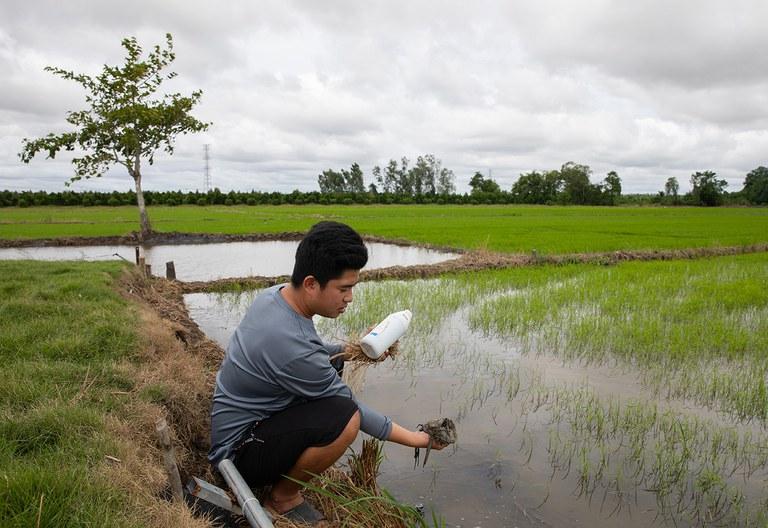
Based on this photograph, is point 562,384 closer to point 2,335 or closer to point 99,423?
point 99,423

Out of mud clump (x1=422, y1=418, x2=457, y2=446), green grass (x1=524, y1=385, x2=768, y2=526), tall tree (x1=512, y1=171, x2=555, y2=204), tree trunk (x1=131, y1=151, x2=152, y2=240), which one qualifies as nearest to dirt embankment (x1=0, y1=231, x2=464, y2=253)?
tree trunk (x1=131, y1=151, x2=152, y2=240)

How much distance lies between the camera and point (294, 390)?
2.36m

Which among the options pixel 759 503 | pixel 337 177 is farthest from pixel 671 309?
pixel 337 177

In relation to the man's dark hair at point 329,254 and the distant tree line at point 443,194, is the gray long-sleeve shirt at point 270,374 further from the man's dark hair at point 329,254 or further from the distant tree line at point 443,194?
the distant tree line at point 443,194

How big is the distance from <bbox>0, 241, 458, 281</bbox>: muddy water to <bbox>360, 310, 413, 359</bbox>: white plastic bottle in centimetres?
838

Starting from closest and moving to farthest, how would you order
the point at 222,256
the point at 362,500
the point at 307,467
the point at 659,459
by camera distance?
1. the point at 307,467
2. the point at 362,500
3. the point at 659,459
4. the point at 222,256

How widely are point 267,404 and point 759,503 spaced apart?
2.82 m

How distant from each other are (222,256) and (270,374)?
12.9m

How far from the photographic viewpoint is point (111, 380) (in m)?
3.29

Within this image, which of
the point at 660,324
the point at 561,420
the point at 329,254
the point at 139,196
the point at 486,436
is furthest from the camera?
the point at 139,196

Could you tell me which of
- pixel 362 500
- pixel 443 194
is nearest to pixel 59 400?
pixel 362 500

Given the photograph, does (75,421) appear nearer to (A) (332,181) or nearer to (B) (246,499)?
(B) (246,499)

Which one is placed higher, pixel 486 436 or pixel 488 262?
pixel 488 262

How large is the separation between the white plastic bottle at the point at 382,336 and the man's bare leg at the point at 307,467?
39cm
